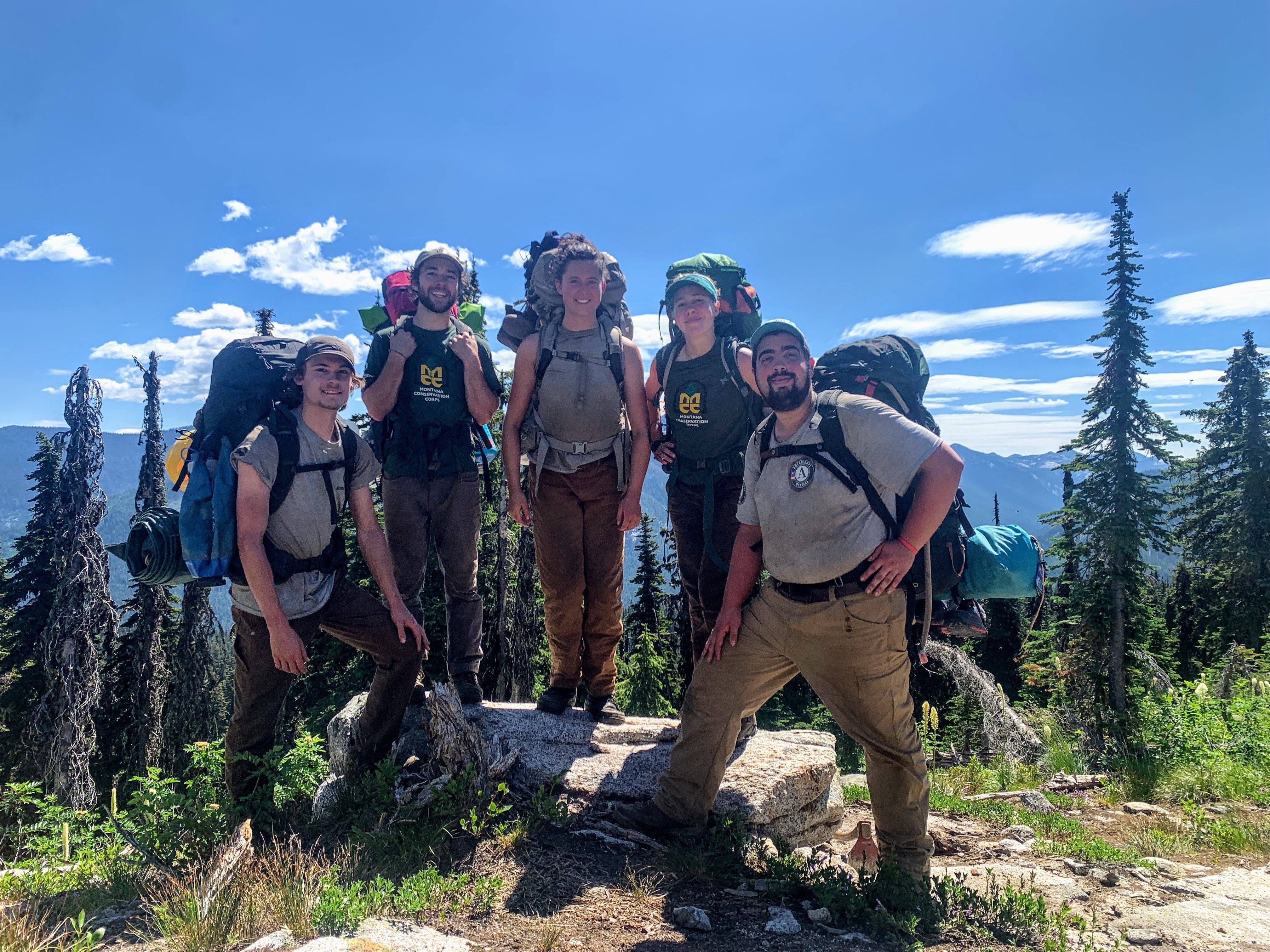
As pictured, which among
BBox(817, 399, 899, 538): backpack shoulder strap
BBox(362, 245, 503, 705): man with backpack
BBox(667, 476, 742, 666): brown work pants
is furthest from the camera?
BBox(362, 245, 503, 705): man with backpack

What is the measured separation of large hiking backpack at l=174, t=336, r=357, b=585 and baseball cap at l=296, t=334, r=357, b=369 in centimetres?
12

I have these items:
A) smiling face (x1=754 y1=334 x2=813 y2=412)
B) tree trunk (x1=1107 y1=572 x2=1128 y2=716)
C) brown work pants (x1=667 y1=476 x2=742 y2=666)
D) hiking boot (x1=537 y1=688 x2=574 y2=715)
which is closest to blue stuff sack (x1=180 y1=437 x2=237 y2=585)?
hiking boot (x1=537 y1=688 x2=574 y2=715)

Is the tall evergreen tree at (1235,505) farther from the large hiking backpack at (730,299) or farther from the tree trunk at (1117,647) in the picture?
the large hiking backpack at (730,299)

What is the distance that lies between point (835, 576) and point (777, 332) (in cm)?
144

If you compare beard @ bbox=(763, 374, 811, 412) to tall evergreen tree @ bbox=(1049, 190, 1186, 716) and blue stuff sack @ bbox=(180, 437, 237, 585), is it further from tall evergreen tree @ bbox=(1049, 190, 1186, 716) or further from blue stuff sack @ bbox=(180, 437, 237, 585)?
tall evergreen tree @ bbox=(1049, 190, 1186, 716)

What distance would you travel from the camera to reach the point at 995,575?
406 cm

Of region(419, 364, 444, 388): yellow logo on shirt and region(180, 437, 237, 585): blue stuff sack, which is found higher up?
region(419, 364, 444, 388): yellow logo on shirt

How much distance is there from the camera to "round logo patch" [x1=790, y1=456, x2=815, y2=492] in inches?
152

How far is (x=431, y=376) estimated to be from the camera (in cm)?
531

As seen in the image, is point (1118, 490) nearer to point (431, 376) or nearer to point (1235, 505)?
point (1235, 505)

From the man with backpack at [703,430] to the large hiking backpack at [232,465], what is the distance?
2.27 meters

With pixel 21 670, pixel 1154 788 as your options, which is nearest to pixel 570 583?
pixel 1154 788

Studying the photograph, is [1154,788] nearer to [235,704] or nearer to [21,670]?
[235,704]

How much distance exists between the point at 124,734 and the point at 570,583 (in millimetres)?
28140
